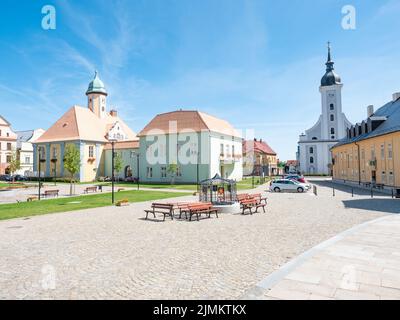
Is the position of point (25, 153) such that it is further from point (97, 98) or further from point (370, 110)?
point (370, 110)

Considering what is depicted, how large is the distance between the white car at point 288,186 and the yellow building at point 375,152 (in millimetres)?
8356

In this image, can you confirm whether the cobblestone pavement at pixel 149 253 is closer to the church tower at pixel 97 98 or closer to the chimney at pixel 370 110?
the chimney at pixel 370 110

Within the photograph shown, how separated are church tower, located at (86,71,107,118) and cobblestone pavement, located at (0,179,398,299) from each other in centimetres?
5056

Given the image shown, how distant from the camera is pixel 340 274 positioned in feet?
21.1

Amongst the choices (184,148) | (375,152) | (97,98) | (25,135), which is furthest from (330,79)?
(25,135)

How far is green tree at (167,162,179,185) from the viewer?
145 ft

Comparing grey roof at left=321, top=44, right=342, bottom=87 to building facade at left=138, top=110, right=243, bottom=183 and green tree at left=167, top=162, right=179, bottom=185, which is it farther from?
green tree at left=167, top=162, right=179, bottom=185

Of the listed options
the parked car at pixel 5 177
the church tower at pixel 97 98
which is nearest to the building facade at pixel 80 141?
the church tower at pixel 97 98

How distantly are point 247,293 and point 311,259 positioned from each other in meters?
2.89

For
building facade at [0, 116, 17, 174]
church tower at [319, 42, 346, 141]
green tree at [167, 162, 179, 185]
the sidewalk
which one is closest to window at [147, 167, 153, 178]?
green tree at [167, 162, 179, 185]

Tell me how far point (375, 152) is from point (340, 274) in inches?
1312
